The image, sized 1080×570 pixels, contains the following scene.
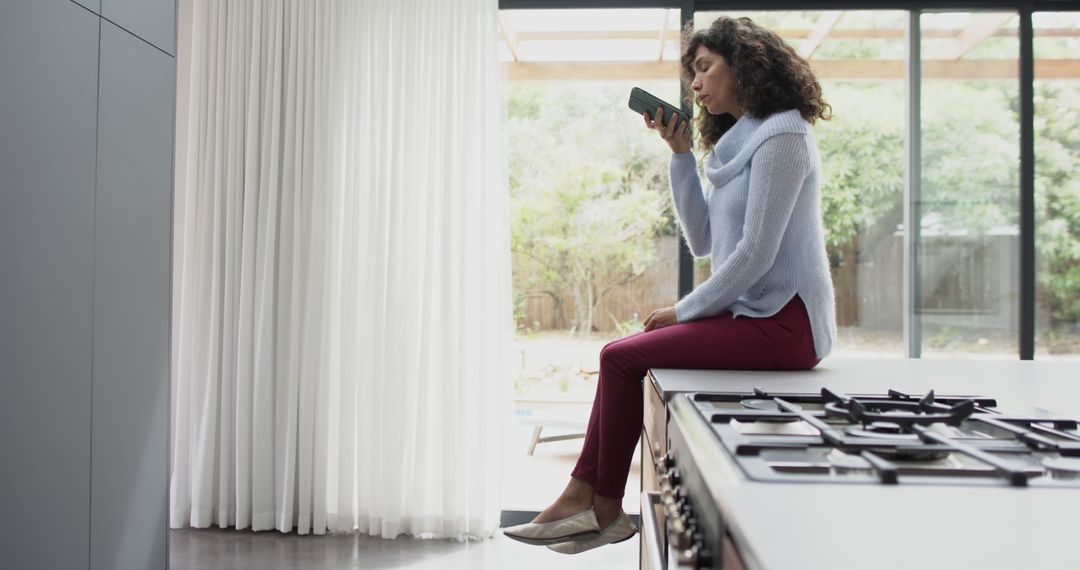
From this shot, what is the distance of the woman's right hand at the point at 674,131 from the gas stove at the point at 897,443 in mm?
933

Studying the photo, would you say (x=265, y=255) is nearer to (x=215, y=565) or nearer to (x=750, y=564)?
(x=215, y=565)

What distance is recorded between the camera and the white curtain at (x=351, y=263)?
3029mm

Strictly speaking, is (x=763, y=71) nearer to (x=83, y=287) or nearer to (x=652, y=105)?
(x=652, y=105)

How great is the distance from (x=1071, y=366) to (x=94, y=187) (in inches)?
90.0

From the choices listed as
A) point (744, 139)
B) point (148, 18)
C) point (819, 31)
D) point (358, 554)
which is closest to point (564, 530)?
point (744, 139)

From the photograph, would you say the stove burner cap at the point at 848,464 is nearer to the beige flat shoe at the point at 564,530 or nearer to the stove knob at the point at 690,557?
the stove knob at the point at 690,557

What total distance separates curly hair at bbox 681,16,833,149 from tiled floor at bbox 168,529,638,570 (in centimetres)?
168

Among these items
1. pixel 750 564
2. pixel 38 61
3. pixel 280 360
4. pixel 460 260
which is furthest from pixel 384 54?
pixel 750 564

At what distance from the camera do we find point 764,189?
1.61 metres

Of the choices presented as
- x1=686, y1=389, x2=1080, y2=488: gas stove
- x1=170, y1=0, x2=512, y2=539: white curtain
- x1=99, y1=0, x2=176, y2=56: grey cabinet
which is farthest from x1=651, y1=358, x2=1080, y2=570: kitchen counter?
x1=170, y1=0, x2=512, y2=539: white curtain

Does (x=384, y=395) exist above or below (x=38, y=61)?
below

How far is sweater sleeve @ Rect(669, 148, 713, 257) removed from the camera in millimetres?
Result: 1983

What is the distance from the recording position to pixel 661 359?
1.60 m

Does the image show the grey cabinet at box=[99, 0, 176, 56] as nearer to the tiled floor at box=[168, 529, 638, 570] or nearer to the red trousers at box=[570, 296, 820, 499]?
the red trousers at box=[570, 296, 820, 499]
